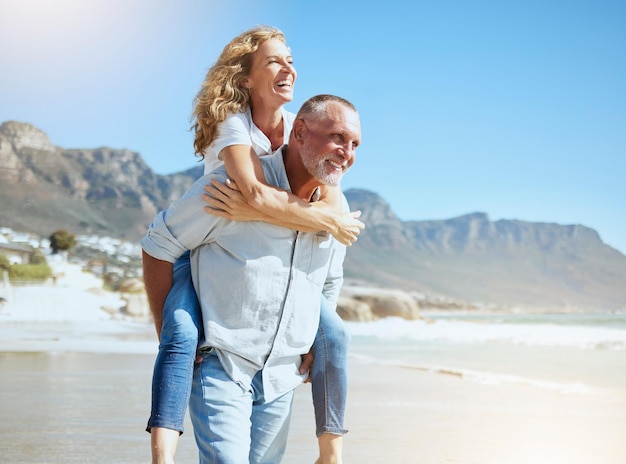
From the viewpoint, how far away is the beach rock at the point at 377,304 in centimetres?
3359

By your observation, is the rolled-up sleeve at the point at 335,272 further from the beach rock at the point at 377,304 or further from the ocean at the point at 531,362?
the beach rock at the point at 377,304

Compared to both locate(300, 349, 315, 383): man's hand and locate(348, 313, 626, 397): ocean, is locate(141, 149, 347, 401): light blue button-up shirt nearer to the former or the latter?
locate(300, 349, 315, 383): man's hand

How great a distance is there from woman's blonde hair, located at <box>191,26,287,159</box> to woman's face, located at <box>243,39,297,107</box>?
0.02 m

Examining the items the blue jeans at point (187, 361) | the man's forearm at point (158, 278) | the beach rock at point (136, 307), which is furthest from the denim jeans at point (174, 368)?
the beach rock at point (136, 307)

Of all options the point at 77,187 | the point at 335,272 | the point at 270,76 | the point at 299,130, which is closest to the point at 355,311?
the point at 270,76

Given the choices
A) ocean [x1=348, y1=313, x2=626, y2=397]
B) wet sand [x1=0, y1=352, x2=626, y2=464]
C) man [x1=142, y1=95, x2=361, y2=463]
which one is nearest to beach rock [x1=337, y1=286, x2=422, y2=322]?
ocean [x1=348, y1=313, x2=626, y2=397]

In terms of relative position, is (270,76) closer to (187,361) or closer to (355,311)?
(187,361)

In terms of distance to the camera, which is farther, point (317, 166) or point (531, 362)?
point (531, 362)

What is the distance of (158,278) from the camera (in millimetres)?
2186

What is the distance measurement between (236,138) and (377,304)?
3312cm

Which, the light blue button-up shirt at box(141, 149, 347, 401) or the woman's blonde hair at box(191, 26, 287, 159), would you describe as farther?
the woman's blonde hair at box(191, 26, 287, 159)

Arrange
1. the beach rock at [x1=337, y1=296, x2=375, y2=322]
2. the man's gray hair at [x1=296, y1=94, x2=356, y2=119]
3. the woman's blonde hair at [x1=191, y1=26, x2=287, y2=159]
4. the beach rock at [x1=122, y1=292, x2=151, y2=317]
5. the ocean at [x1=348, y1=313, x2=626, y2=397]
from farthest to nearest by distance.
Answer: the beach rock at [x1=337, y1=296, x2=375, y2=322] → the beach rock at [x1=122, y1=292, x2=151, y2=317] → the ocean at [x1=348, y1=313, x2=626, y2=397] → the woman's blonde hair at [x1=191, y1=26, x2=287, y2=159] → the man's gray hair at [x1=296, y1=94, x2=356, y2=119]

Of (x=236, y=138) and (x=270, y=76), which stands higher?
(x=270, y=76)

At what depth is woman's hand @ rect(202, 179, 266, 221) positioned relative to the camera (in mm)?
2088
